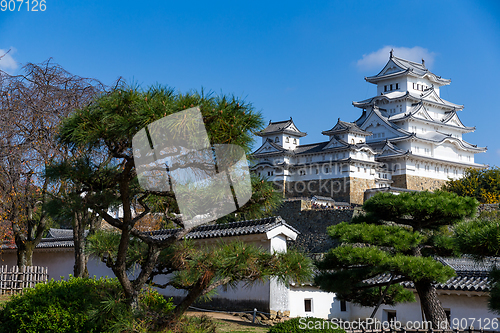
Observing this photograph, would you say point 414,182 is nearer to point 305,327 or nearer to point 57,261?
point 57,261

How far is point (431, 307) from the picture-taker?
8430mm

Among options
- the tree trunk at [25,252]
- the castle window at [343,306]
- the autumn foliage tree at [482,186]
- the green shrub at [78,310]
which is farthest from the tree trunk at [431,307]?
the autumn foliage tree at [482,186]

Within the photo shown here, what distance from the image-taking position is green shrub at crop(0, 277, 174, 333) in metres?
5.39

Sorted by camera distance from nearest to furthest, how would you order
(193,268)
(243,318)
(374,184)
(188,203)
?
1. (193,268)
2. (188,203)
3. (243,318)
4. (374,184)

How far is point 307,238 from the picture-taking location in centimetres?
2662

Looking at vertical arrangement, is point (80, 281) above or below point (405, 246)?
below

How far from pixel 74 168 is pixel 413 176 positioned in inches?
1451

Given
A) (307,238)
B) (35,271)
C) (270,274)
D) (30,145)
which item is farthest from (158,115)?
(307,238)

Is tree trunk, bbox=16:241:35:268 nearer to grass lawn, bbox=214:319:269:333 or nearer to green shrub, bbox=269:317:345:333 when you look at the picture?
grass lawn, bbox=214:319:269:333

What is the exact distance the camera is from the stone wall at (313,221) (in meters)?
25.6

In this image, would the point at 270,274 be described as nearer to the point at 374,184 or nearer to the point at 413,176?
the point at 374,184

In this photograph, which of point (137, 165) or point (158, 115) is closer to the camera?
point (158, 115)

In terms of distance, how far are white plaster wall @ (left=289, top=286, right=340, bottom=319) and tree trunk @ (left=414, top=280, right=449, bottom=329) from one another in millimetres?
4409

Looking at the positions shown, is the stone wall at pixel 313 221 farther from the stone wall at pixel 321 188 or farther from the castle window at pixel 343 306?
the castle window at pixel 343 306
